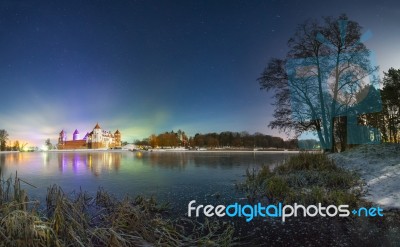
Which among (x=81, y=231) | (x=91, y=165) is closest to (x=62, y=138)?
(x=91, y=165)

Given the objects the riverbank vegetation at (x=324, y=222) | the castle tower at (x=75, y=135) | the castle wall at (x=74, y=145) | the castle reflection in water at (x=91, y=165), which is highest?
the castle tower at (x=75, y=135)

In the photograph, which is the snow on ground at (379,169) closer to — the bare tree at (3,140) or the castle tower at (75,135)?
the bare tree at (3,140)

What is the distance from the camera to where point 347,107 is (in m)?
23.9

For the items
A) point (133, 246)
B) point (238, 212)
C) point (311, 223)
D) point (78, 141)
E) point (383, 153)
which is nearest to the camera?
point (133, 246)

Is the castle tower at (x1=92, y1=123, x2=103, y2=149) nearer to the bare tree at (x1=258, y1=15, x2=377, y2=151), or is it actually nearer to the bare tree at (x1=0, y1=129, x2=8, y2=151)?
the bare tree at (x1=0, y1=129, x2=8, y2=151)

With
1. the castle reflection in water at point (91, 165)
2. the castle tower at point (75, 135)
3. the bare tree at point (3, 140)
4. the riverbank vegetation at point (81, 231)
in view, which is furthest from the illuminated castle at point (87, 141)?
the riverbank vegetation at point (81, 231)

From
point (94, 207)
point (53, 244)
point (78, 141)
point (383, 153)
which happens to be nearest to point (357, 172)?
point (383, 153)

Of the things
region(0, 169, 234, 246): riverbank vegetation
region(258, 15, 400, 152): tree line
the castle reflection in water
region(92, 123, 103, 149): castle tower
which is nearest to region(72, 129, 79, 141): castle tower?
region(92, 123, 103, 149): castle tower

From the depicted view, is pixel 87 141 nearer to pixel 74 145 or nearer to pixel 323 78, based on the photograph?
pixel 74 145

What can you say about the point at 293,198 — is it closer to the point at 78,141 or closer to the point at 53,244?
the point at 53,244

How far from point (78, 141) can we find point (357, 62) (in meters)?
176

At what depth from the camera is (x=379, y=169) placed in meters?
14.0

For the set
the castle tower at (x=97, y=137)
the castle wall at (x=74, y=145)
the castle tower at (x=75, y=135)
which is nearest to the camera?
the castle tower at (x=97, y=137)

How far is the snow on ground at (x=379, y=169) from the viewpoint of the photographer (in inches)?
401
